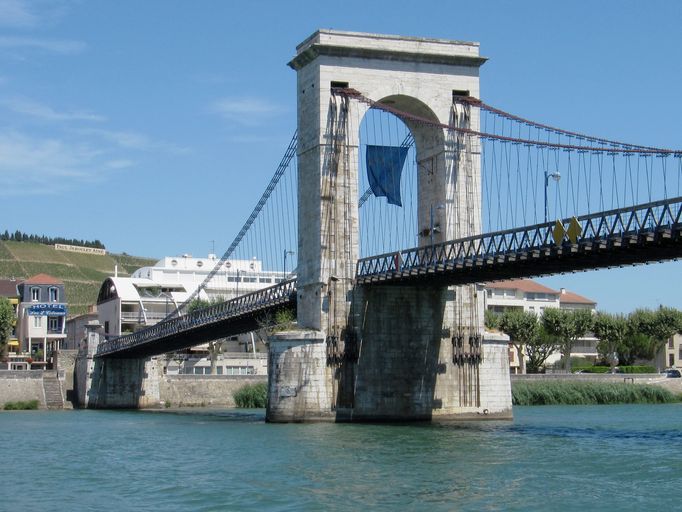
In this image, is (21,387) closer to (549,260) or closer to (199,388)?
(199,388)

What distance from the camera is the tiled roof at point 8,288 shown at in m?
122

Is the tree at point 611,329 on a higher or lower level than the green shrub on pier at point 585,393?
higher

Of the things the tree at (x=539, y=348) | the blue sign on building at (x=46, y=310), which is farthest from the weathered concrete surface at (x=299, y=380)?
the blue sign on building at (x=46, y=310)

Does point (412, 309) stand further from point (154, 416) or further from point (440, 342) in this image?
point (154, 416)

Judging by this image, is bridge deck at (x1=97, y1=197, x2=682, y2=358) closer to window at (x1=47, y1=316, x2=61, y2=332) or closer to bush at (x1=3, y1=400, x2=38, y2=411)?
bush at (x1=3, y1=400, x2=38, y2=411)

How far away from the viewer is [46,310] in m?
110

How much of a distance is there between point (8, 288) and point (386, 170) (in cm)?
7372

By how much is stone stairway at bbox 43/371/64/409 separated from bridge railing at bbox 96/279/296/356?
11.3 ft

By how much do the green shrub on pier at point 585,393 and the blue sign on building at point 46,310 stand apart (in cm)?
4411

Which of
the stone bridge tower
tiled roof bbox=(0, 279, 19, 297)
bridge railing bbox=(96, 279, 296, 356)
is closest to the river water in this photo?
the stone bridge tower

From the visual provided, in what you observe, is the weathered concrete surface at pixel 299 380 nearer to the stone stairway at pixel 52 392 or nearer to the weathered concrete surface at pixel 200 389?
the weathered concrete surface at pixel 200 389

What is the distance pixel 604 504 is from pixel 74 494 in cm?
1333

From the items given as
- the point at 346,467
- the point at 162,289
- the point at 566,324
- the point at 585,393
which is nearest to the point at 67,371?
the point at 162,289

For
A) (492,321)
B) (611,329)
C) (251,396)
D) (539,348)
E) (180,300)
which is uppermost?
(180,300)
